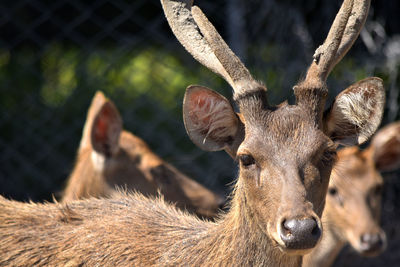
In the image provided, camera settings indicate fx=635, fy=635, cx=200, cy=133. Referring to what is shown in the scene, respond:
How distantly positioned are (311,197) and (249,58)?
3841 millimetres

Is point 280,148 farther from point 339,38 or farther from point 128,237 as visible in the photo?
point 128,237

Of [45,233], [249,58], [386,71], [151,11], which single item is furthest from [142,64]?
[45,233]

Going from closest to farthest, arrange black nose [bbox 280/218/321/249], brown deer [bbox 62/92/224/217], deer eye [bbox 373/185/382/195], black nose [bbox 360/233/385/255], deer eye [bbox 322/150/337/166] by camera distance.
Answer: black nose [bbox 280/218/321/249]
deer eye [bbox 322/150/337/166]
brown deer [bbox 62/92/224/217]
black nose [bbox 360/233/385/255]
deer eye [bbox 373/185/382/195]

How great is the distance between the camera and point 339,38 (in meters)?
3.23

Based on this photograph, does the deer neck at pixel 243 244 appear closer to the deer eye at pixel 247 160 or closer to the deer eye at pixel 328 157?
the deer eye at pixel 247 160

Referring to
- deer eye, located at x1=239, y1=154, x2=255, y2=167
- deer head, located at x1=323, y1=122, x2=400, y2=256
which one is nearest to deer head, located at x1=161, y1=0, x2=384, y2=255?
deer eye, located at x1=239, y1=154, x2=255, y2=167

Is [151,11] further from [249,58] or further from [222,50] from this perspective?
[222,50]

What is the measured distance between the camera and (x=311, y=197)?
3.08 metres

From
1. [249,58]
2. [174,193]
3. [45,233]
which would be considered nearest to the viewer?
[45,233]

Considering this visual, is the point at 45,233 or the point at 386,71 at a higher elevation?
the point at 45,233

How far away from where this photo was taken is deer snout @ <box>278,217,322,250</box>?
9.32 feet

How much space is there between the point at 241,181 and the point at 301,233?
60cm

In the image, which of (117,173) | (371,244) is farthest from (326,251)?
(117,173)

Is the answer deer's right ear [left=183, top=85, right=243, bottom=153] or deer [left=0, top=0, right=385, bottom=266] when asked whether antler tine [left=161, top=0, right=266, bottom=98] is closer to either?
deer [left=0, top=0, right=385, bottom=266]
